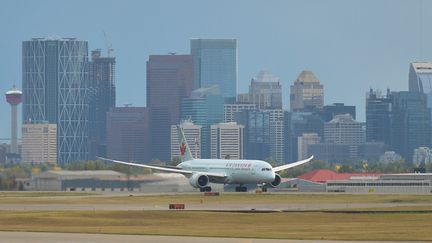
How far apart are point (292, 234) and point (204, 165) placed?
332ft

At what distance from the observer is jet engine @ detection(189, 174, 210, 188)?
182 m

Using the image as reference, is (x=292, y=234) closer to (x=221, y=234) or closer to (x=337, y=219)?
(x=221, y=234)

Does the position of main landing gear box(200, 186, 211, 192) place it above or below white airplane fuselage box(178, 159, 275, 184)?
below

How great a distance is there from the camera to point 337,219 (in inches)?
4001

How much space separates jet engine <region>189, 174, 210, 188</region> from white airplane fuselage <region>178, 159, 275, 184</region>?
113 inches

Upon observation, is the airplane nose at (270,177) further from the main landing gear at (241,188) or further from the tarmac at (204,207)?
the tarmac at (204,207)

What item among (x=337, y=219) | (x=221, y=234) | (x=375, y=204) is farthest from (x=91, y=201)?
(x=221, y=234)

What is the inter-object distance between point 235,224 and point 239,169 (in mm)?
86079

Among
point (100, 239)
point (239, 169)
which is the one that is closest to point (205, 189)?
point (239, 169)

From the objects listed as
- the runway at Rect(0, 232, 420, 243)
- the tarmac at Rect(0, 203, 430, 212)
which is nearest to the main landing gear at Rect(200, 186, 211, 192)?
the tarmac at Rect(0, 203, 430, 212)

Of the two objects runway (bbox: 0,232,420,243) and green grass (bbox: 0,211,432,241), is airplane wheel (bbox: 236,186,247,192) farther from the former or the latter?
runway (bbox: 0,232,420,243)

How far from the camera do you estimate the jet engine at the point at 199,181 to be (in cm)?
18162

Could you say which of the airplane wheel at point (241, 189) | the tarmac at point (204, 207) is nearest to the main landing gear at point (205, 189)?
the airplane wheel at point (241, 189)

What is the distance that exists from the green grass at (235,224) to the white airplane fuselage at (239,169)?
227 ft
